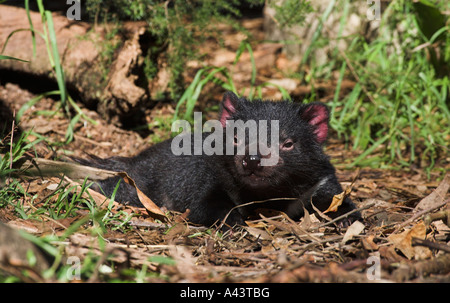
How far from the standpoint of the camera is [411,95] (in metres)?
6.02

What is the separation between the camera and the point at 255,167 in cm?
329

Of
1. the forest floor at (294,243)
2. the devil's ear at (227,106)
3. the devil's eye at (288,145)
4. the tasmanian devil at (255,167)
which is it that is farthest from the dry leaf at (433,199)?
the devil's ear at (227,106)

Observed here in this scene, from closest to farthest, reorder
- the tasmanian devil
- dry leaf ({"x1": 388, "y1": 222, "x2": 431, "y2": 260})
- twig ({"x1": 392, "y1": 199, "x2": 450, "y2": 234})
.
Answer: dry leaf ({"x1": 388, "y1": 222, "x2": 431, "y2": 260})
twig ({"x1": 392, "y1": 199, "x2": 450, "y2": 234})
the tasmanian devil

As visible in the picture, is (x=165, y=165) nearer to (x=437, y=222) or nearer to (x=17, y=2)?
(x=437, y=222)

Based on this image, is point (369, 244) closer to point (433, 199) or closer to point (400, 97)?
point (433, 199)

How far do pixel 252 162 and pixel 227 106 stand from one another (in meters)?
0.82

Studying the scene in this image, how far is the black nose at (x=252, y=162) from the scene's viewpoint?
128 inches

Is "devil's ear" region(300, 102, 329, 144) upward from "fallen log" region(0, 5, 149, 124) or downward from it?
downward

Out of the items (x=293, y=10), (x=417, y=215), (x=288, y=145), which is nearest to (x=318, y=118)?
(x=288, y=145)

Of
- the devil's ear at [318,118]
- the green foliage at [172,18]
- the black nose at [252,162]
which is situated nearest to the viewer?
the black nose at [252,162]

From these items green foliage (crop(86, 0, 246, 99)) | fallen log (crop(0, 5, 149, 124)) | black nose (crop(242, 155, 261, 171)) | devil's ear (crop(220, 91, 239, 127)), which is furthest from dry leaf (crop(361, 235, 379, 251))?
green foliage (crop(86, 0, 246, 99))

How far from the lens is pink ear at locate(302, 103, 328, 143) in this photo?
3.80 meters

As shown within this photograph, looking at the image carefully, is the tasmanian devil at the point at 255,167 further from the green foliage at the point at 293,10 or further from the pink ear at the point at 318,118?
the green foliage at the point at 293,10

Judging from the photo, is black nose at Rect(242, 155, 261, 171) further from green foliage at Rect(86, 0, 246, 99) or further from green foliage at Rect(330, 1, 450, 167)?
green foliage at Rect(86, 0, 246, 99)
